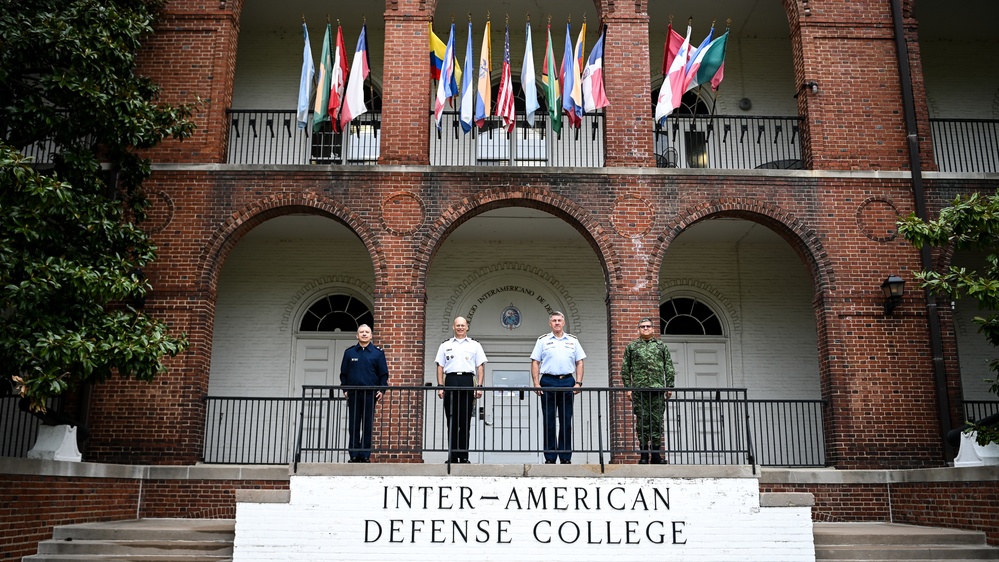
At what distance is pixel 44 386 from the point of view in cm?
838

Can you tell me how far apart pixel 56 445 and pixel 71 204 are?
3.32 meters

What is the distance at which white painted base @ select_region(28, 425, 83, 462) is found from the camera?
34.2 feet

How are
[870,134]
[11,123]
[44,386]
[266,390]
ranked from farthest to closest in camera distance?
[266,390], [870,134], [11,123], [44,386]

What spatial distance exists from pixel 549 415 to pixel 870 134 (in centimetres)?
712

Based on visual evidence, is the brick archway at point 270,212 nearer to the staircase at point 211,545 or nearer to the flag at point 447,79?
the flag at point 447,79

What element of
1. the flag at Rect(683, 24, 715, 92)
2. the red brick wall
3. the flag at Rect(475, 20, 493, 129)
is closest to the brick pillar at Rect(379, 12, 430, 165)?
the flag at Rect(475, 20, 493, 129)

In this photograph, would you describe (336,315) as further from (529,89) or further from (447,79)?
(529,89)

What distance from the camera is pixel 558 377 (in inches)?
396

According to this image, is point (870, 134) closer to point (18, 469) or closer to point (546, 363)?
point (546, 363)

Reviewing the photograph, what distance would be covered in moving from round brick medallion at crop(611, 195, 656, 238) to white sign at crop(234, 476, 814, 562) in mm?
4548

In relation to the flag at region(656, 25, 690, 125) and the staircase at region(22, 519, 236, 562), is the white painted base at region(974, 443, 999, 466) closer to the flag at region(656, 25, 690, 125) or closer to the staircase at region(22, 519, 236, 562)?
the flag at region(656, 25, 690, 125)

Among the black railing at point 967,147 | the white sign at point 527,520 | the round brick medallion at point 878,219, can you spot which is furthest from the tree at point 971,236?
the black railing at point 967,147

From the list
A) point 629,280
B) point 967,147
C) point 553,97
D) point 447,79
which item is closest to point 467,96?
point 447,79

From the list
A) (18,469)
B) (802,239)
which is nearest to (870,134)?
(802,239)
